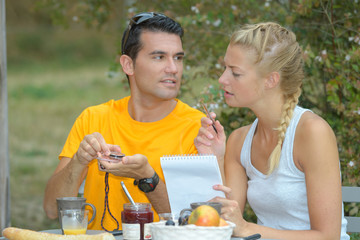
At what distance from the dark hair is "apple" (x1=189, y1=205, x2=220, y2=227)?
1292mm

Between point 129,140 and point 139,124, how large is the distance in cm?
11

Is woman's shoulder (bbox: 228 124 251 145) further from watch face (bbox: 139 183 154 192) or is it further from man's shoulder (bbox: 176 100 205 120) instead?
watch face (bbox: 139 183 154 192)

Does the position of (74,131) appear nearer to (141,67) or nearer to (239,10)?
(141,67)

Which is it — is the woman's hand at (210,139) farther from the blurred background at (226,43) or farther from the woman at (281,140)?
the blurred background at (226,43)

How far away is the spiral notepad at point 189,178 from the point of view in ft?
6.92

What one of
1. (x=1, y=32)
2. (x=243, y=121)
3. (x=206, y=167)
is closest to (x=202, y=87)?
(x=243, y=121)

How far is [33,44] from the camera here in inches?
551

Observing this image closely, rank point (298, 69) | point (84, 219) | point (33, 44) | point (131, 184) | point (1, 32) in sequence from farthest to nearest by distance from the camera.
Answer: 1. point (33, 44)
2. point (1, 32)
3. point (131, 184)
4. point (298, 69)
5. point (84, 219)

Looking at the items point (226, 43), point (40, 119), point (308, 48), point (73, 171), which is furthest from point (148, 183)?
point (40, 119)

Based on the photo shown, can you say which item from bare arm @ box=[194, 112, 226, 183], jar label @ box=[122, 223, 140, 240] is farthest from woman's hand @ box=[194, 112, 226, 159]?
jar label @ box=[122, 223, 140, 240]

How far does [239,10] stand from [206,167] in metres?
1.90

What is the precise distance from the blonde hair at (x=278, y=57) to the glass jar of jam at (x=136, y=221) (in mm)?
668

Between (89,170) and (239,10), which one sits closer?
(89,170)

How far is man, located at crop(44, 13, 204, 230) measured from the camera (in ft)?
8.52
